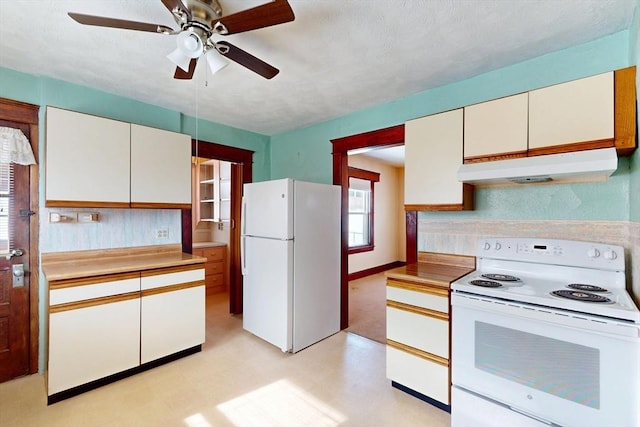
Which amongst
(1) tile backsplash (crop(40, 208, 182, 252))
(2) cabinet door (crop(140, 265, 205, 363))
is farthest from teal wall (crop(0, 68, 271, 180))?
(2) cabinet door (crop(140, 265, 205, 363))

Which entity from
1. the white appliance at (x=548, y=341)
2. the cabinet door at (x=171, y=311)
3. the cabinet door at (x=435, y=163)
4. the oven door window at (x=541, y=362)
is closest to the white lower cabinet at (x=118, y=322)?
the cabinet door at (x=171, y=311)

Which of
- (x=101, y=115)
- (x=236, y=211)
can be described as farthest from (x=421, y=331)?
(x=101, y=115)

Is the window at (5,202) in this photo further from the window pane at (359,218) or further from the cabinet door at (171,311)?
the window pane at (359,218)

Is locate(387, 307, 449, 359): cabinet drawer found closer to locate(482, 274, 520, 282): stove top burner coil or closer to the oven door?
the oven door

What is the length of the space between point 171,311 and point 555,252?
314cm

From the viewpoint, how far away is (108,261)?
2609 mm

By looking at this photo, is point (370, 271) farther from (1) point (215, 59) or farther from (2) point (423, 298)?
(1) point (215, 59)

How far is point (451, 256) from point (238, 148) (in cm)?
296

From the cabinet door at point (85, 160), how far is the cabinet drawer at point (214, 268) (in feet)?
7.88

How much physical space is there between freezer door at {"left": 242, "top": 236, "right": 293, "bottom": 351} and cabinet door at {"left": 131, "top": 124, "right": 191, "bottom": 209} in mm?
879

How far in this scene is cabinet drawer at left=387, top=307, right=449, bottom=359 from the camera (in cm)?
197

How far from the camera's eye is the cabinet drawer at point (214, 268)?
15.6ft

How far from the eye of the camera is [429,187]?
2.36 metres

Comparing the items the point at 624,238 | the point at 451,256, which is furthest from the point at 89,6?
the point at 624,238
